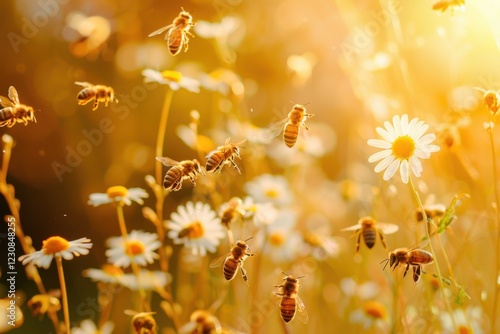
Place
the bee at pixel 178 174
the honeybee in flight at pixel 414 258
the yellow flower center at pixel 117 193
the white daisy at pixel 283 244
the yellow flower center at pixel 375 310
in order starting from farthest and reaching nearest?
the white daisy at pixel 283 244
the yellow flower center at pixel 375 310
the yellow flower center at pixel 117 193
the bee at pixel 178 174
the honeybee in flight at pixel 414 258

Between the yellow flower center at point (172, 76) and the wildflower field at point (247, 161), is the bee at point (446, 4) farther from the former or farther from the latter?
the yellow flower center at point (172, 76)

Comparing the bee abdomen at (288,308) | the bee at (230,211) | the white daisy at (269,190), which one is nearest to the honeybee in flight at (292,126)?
the bee at (230,211)

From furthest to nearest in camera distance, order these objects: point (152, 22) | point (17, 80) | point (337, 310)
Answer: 1. point (152, 22)
2. point (17, 80)
3. point (337, 310)

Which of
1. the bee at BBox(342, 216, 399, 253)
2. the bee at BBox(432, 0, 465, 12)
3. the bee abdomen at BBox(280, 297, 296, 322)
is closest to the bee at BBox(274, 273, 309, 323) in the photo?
the bee abdomen at BBox(280, 297, 296, 322)

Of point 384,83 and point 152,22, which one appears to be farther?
point 152,22

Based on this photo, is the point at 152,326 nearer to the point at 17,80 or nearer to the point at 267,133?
the point at 267,133

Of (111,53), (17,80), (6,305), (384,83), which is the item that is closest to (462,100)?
(384,83)

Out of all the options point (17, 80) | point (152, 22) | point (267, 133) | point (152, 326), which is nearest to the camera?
point (152, 326)

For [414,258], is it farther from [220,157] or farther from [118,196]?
[118,196]
